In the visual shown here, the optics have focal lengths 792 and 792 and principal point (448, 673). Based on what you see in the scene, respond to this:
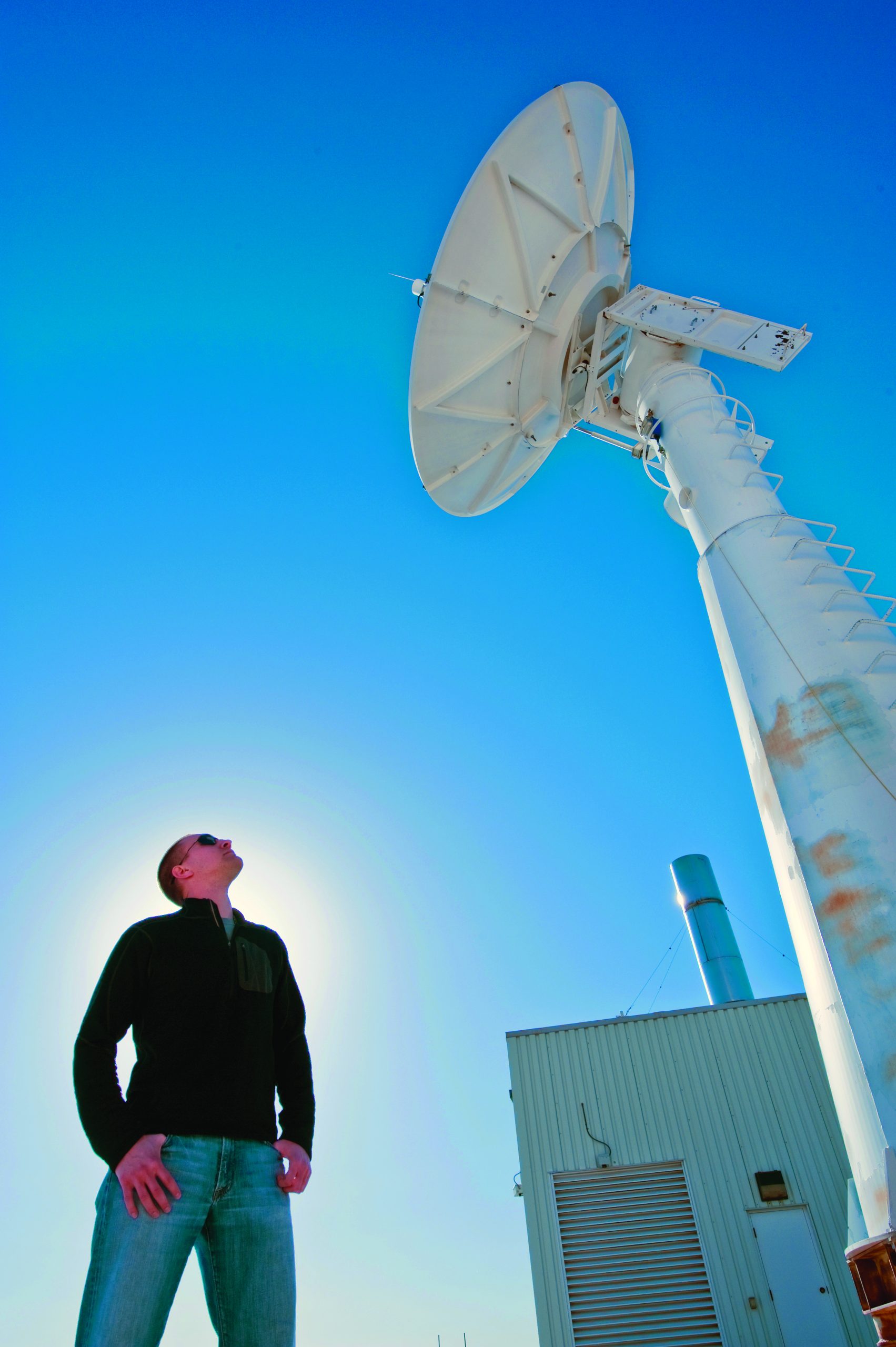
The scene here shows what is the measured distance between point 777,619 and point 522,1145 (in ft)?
40.2

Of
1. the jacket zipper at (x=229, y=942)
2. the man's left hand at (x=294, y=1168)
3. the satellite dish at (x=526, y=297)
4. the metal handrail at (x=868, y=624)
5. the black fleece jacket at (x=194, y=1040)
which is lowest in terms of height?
the man's left hand at (x=294, y=1168)

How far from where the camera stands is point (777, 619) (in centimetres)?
802

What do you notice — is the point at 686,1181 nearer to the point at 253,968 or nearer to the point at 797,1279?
the point at 797,1279

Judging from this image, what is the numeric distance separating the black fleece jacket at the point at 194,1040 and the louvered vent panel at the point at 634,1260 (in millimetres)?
14061

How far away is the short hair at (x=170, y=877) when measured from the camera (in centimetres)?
354

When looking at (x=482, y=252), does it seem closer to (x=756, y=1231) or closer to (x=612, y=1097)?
(x=612, y=1097)

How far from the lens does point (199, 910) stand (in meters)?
3.36

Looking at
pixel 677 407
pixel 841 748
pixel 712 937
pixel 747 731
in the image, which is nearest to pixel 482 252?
pixel 677 407

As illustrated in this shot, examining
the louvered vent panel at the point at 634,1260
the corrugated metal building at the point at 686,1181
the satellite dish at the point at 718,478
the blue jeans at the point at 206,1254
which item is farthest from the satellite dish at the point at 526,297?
the louvered vent panel at the point at 634,1260

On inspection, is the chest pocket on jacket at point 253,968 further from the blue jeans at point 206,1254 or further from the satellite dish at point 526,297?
the satellite dish at point 526,297

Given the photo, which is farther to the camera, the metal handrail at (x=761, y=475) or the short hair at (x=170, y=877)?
the metal handrail at (x=761, y=475)

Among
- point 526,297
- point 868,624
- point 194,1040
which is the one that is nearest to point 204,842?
point 194,1040

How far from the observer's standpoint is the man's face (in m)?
3.56

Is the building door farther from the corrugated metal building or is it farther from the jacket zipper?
the jacket zipper
